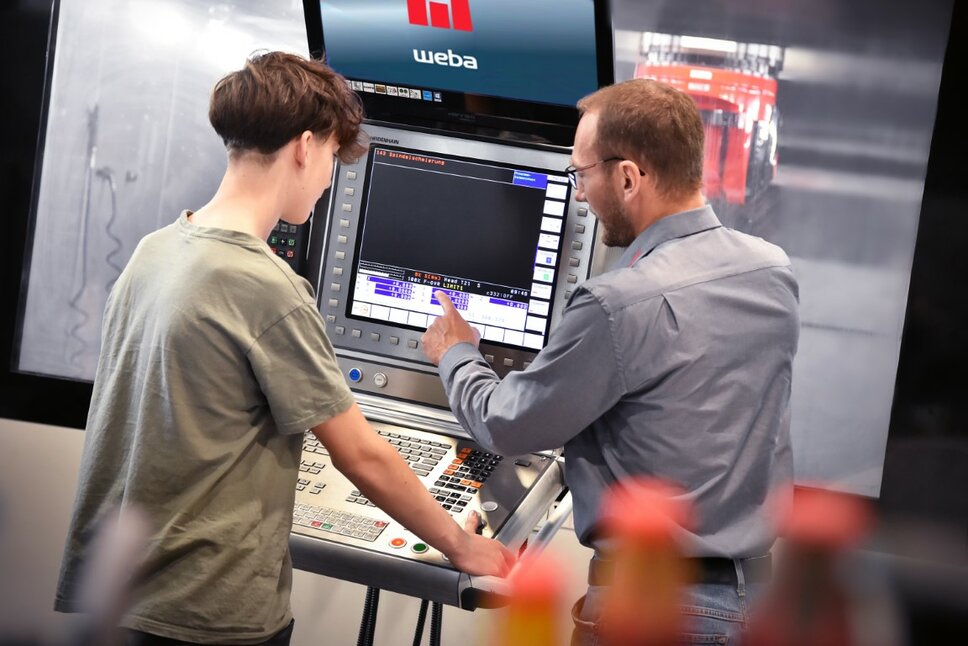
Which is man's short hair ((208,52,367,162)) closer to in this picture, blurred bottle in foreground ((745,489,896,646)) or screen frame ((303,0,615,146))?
screen frame ((303,0,615,146))

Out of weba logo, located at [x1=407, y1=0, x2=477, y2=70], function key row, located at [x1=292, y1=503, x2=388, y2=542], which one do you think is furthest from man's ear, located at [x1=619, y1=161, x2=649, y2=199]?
function key row, located at [x1=292, y1=503, x2=388, y2=542]

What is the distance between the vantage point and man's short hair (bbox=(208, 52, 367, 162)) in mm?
1521

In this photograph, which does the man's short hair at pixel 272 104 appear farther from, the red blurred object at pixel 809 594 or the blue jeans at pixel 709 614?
the red blurred object at pixel 809 594

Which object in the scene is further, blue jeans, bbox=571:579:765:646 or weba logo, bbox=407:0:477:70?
weba logo, bbox=407:0:477:70

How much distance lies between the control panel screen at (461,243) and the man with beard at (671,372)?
0.41 meters

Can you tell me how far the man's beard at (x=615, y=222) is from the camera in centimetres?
178

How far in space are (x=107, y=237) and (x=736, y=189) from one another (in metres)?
2.00

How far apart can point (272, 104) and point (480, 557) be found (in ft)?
2.62

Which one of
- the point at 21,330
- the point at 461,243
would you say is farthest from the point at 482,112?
the point at 21,330

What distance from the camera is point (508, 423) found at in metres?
1.70

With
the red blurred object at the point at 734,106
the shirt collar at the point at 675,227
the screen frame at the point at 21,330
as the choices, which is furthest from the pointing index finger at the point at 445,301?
the screen frame at the point at 21,330

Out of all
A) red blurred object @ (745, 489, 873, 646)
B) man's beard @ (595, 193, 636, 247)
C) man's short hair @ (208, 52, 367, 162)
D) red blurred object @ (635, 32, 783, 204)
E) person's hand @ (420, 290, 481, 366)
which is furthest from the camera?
red blurred object @ (635, 32, 783, 204)

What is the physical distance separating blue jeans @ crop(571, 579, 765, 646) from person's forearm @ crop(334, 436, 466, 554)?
247 millimetres

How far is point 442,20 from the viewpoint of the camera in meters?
2.21
